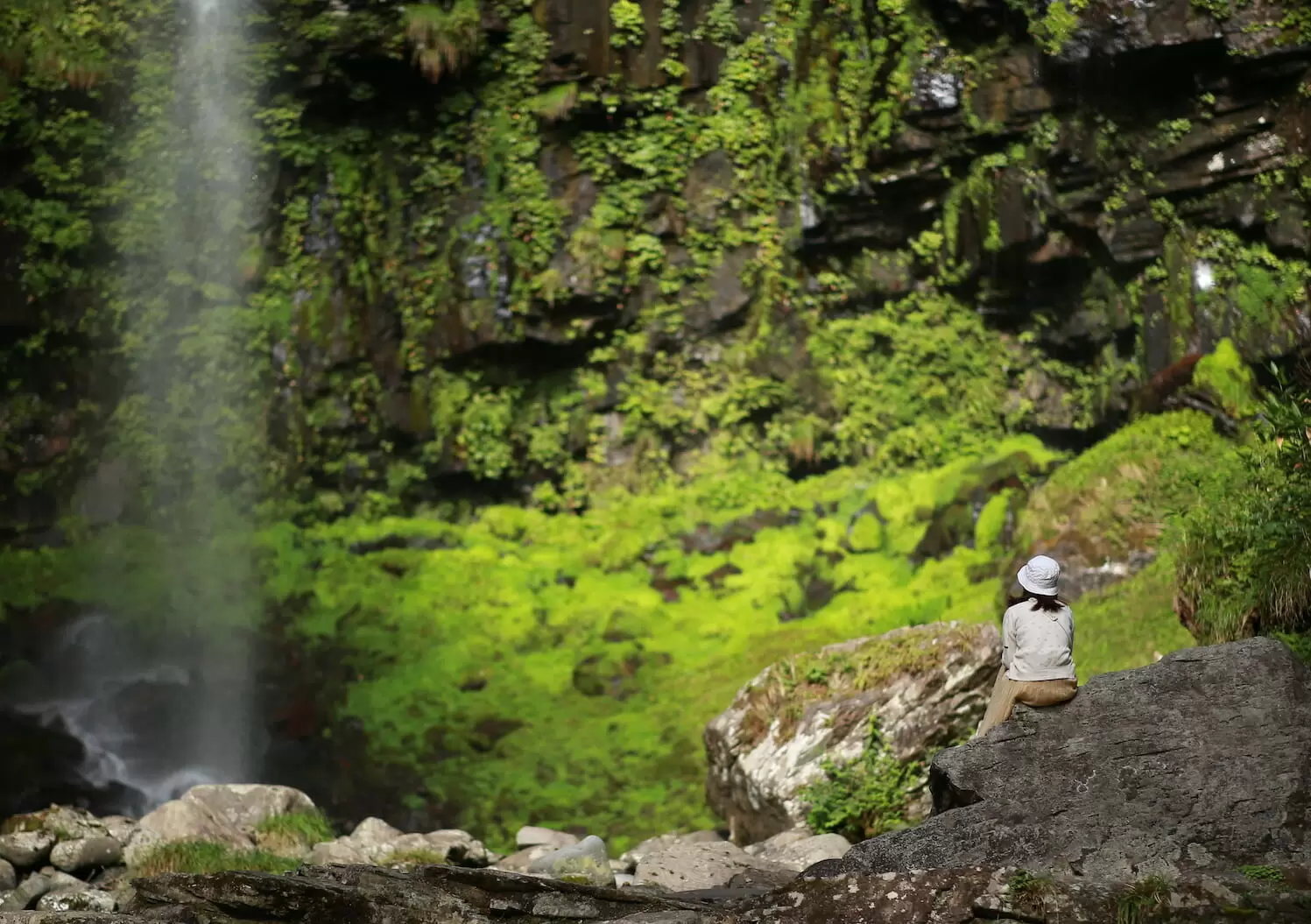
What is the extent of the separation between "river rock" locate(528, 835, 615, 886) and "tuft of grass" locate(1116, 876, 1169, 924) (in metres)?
3.78

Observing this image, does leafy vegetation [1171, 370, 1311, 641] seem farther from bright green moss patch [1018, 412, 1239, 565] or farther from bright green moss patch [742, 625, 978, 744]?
bright green moss patch [1018, 412, 1239, 565]

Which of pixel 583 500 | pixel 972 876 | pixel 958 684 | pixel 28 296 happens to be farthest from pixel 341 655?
pixel 972 876

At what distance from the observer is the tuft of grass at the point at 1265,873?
15.1 ft

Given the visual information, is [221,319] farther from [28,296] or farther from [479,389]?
[479,389]

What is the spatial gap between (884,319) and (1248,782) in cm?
995

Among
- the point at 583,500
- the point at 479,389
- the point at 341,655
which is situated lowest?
the point at 341,655

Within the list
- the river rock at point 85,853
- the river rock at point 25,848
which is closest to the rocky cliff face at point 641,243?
the river rock at point 85,853

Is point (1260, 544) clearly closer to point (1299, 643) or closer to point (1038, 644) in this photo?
point (1299, 643)

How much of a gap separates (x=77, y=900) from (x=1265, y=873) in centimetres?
689

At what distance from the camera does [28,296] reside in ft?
47.8

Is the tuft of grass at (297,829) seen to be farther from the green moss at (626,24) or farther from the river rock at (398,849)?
the green moss at (626,24)

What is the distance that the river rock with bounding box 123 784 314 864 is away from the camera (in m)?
9.00

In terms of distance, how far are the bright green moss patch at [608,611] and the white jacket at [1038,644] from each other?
5.18 meters

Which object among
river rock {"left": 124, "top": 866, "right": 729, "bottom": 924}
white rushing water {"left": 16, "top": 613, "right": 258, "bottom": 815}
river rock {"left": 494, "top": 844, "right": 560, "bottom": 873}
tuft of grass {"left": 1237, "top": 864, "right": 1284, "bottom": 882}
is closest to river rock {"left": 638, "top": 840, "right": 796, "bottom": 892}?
river rock {"left": 124, "top": 866, "right": 729, "bottom": 924}
